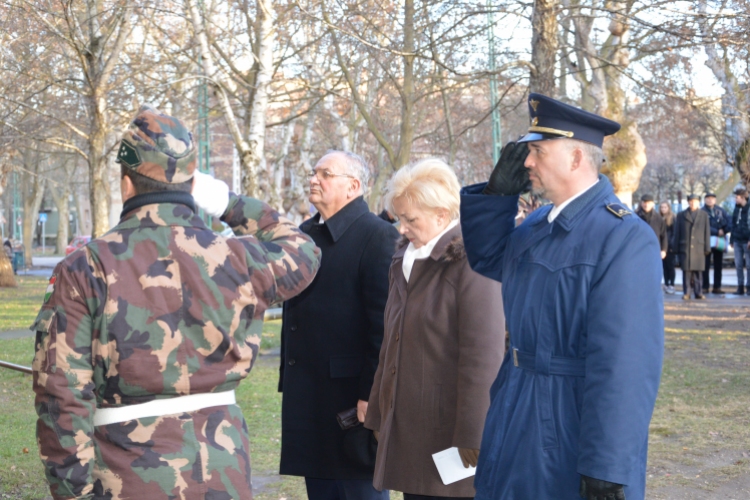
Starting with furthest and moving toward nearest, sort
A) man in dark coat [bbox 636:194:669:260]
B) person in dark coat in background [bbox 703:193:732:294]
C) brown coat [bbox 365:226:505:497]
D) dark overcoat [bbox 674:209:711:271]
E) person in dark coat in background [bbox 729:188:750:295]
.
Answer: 1. person in dark coat in background [bbox 703:193:732:294]
2. man in dark coat [bbox 636:194:669:260]
3. person in dark coat in background [bbox 729:188:750:295]
4. dark overcoat [bbox 674:209:711:271]
5. brown coat [bbox 365:226:505:497]

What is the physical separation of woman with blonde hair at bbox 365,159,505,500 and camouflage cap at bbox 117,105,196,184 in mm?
1408

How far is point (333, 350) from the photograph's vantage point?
14.2 feet

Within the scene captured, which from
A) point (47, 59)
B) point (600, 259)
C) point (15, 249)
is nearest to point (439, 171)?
point (600, 259)

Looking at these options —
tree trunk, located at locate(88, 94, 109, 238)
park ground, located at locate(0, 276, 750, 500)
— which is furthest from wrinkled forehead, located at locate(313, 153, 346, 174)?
tree trunk, located at locate(88, 94, 109, 238)

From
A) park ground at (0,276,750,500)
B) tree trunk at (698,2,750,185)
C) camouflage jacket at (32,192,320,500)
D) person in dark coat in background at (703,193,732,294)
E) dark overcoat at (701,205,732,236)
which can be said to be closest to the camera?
camouflage jacket at (32,192,320,500)

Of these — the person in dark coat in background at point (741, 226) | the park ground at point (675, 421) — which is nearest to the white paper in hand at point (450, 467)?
the park ground at point (675, 421)

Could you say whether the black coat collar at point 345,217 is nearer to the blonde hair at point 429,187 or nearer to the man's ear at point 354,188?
the man's ear at point 354,188

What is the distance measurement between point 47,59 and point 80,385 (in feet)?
68.5

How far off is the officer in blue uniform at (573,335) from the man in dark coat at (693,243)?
1561 centimetres

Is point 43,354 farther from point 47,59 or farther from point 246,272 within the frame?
point 47,59

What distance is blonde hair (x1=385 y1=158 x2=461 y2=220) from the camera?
389cm

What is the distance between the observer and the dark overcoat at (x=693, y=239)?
17703 mm

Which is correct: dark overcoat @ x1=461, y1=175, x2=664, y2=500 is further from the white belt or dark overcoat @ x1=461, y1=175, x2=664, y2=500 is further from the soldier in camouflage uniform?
the white belt

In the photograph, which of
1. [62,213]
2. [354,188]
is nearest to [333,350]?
[354,188]
